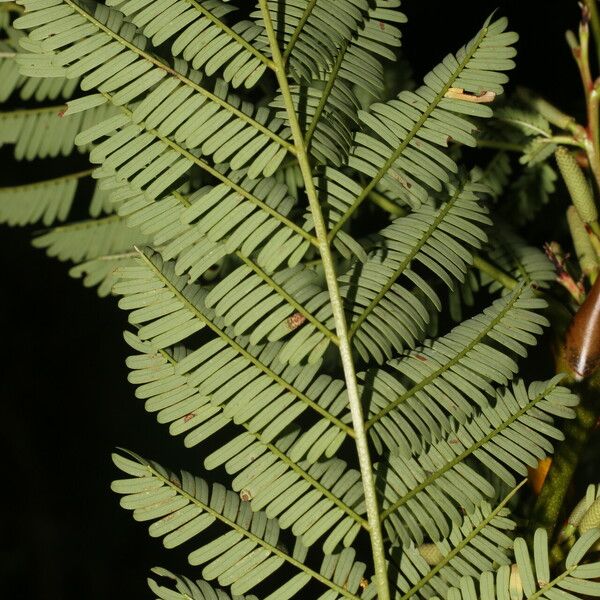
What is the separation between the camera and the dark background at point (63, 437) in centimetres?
149

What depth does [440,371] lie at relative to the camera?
0.52 meters

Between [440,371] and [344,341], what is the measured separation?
0.23 feet

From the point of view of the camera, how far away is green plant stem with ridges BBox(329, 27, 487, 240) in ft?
1.70

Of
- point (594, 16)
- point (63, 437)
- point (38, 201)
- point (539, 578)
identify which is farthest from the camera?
point (63, 437)

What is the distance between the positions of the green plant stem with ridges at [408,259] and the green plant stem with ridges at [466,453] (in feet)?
0.34

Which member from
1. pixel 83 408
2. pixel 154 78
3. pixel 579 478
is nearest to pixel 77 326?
pixel 83 408

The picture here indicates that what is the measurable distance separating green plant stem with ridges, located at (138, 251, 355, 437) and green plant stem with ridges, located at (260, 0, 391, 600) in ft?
0.05

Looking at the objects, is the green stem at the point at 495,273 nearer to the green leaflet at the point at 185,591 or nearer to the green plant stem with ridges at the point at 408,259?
the green plant stem with ridges at the point at 408,259

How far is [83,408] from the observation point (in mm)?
1558

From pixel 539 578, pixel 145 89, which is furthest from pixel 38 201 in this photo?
pixel 539 578

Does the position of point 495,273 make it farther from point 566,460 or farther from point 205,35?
point 205,35

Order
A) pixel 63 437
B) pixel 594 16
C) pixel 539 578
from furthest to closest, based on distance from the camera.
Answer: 1. pixel 63 437
2. pixel 594 16
3. pixel 539 578

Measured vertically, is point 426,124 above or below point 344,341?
above

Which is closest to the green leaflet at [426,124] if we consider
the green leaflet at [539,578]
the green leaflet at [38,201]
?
the green leaflet at [539,578]
